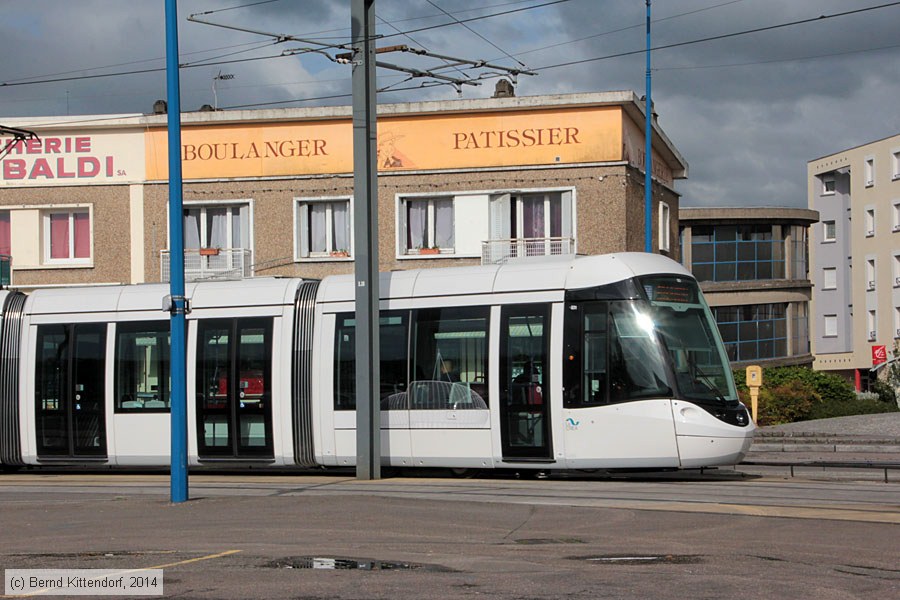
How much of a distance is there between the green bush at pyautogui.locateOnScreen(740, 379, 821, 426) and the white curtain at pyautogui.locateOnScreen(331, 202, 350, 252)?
1144cm

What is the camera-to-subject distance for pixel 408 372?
57.5 feet

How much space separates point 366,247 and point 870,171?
2296 inches

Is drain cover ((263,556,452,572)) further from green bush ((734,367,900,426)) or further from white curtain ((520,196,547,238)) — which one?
white curtain ((520,196,547,238))

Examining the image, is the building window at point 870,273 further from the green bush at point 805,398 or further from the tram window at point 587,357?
the tram window at point 587,357

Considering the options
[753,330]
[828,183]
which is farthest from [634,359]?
[828,183]

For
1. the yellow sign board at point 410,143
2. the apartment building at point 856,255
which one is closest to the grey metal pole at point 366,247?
the yellow sign board at point 410,143

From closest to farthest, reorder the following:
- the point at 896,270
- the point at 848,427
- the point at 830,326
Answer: the point at 848,427, the point at 896,270, the point at 830,326

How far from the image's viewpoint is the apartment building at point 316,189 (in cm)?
3169

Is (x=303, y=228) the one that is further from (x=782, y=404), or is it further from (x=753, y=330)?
(x=753, y=330)

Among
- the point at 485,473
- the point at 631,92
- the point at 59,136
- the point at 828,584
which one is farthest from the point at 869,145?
the point at 828,584

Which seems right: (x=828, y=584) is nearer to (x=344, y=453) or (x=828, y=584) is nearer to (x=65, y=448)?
(x=344, y=453)

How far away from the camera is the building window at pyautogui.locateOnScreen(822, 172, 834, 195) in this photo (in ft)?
252

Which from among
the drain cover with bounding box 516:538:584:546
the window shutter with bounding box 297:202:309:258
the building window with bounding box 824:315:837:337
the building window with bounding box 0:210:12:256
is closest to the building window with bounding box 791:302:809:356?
the building window with bounding box 824:315:837:337

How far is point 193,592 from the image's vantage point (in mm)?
7543
